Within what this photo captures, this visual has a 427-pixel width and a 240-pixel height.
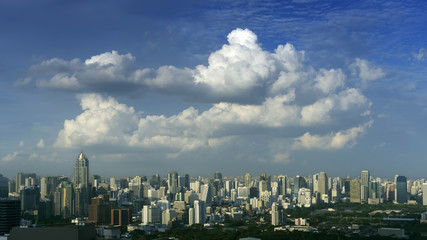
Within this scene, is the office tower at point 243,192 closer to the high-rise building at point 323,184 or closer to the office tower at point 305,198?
the office tower at point 305,198

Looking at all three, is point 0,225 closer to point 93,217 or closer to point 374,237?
point 93,217

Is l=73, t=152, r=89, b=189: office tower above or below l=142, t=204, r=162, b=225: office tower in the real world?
above

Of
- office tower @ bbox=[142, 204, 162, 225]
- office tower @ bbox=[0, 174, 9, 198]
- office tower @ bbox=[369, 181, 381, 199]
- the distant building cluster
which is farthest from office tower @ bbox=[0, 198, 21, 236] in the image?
office tower @ bbox=[369, 181, 381, 199]

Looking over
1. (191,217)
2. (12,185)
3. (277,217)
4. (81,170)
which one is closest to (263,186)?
(81,170)

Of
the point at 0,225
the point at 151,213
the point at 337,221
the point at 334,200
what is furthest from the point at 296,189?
the point at 0,225

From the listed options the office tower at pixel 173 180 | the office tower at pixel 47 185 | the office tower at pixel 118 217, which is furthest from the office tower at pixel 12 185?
the office tower at pixel 118 217

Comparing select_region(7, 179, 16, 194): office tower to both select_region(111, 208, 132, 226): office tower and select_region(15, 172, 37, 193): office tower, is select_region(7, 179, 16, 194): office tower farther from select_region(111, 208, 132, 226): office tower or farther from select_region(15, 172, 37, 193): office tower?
select_region(111, 208, 132, 226): office tower

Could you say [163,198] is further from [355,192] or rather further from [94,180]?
[355,192]

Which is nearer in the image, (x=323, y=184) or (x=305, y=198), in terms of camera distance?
(x=305, y=198)
